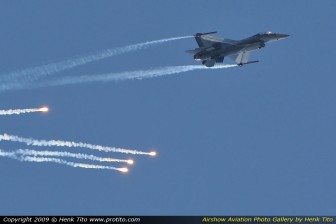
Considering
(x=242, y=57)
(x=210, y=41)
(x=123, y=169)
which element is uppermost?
(x=242, y=57)

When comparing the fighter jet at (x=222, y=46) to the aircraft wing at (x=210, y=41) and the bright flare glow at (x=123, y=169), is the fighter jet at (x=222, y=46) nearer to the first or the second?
the aircraft wing at (x=210, y=41)

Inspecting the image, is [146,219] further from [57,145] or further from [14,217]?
[57,145]

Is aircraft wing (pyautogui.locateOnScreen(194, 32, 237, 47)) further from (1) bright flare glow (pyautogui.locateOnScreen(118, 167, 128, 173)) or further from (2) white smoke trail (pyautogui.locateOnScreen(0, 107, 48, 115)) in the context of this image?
(2) white smoke trail (pyautogui.locateOnScreen(0, 107, 48, 115))

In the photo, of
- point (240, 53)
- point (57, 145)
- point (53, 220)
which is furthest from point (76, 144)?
point (240, 53)

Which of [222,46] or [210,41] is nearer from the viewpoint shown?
[222,46]

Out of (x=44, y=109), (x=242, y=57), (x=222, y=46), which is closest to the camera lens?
(x=44, y=109)

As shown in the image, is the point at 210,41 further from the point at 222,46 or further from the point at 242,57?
the point at 242,57

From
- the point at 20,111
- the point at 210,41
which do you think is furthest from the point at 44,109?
the point at 210,41

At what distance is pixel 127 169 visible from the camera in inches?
4904

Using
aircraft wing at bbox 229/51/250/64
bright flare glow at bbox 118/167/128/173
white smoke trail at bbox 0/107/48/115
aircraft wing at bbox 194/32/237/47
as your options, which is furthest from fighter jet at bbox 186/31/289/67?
white smoke trail at bbox 0/107/48/115

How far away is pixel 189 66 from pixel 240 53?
8.74 m

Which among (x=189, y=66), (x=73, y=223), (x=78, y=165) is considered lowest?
(x=73, y=223)

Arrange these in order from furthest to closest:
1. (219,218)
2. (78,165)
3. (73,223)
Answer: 1. (78,165)
2. (219,218)
3. (73,223)

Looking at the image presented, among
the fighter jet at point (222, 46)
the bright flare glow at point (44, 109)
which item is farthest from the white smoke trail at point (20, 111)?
the fighter jet at point (222, 46)
